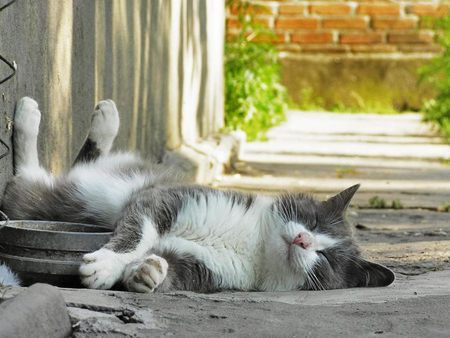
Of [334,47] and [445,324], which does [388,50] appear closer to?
[334,47]

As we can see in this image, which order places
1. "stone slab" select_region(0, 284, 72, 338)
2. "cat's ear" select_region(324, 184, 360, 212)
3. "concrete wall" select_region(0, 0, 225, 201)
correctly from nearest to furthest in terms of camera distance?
"stone slab" select_region(0, 284, 72, 338) → "concrete wall" select_region(0, 0, 225, 201) → "cat's ear" select_region(324, 184, 360, 212)

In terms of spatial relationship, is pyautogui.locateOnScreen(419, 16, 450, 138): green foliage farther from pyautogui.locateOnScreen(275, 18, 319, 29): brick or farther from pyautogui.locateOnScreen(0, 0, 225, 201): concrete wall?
pyautogui.locateOnScreen(0, 0, 225, 201): concrete wall

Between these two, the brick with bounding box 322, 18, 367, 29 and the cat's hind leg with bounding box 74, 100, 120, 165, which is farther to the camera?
the brick with bounding box 322, 18, 367, 29

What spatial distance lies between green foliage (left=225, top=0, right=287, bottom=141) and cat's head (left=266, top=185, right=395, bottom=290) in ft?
15.9

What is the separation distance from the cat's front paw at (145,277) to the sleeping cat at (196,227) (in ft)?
0.04

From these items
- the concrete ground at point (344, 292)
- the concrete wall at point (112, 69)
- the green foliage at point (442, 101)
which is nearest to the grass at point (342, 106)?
the green foliage at point (442, 101)

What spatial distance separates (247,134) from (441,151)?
2056 mm

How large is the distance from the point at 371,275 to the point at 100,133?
4.31 feet

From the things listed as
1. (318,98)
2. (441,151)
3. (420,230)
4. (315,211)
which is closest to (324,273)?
(315,211)

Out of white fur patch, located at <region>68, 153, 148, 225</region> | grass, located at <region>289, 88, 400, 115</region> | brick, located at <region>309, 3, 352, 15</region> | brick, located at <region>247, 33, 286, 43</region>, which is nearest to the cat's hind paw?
white fur patch, located at <region>68, 153, 148, 225</region>

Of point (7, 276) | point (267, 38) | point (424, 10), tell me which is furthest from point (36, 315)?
point (424, 10)

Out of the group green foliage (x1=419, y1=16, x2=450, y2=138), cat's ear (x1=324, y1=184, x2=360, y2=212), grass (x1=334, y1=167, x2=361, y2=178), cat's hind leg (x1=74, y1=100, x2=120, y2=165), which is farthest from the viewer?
green foliage (x1=419, y1=16, x2=450, y2=138)

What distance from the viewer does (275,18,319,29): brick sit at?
1131 cm

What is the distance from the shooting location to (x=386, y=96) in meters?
11.5
